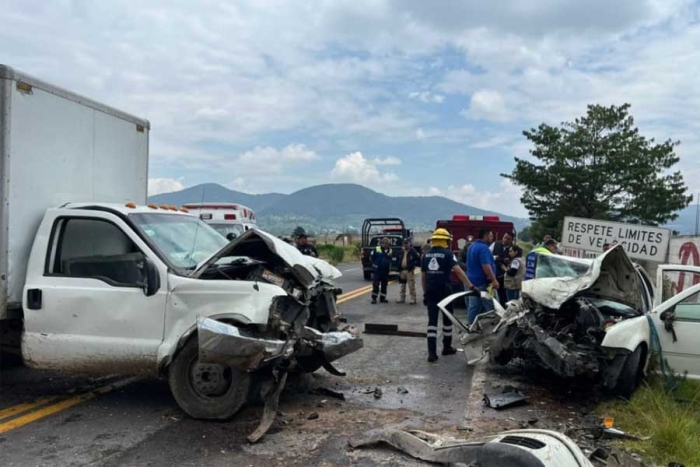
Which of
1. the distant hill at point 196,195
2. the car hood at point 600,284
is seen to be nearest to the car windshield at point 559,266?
the car hood at point 600,284

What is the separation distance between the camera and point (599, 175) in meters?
33.0

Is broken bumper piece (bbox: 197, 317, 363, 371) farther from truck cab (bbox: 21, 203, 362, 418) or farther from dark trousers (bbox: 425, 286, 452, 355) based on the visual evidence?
dark trousers (bbox: 425, 286, 452, 355)

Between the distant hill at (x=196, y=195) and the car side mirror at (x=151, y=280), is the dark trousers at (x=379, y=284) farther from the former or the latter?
the car side mirror at (x=151, y=280)

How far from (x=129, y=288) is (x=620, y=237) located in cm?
845

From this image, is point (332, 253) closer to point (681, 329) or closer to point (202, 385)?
point (681, 329)

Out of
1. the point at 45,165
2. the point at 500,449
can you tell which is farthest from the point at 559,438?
the point at 45,165

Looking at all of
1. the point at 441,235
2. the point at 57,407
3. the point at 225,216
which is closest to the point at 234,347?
the point at 57,407

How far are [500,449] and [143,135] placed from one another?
18.9 ft

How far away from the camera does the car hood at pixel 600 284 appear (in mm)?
6520

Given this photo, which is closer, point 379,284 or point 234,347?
point 234,347

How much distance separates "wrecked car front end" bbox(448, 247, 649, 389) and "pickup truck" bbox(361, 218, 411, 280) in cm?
1125

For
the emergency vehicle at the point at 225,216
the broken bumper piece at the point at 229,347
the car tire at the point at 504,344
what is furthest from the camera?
the emergency vehicle at the point at 225,216

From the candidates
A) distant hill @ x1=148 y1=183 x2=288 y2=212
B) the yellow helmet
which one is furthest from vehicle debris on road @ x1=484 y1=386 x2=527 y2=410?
distant hill @ x1=148 y1=183 x2=288 y2=212

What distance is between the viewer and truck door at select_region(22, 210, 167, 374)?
534cm
